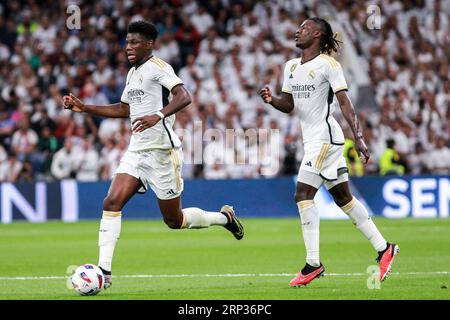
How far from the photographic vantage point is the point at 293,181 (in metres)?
24.3

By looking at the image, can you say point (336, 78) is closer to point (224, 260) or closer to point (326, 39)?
point (326, 39)

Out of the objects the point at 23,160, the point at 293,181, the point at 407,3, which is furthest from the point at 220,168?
the point at 407,3

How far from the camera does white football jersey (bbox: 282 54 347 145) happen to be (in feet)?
36.8

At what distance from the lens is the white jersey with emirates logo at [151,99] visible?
11172 millimetres

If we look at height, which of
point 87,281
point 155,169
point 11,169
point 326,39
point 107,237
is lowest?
point 87,281

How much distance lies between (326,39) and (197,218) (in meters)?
2.48

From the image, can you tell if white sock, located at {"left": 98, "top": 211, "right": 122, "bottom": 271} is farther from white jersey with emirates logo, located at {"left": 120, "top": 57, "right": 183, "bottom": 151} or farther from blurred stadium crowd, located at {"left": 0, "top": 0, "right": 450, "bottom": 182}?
blurred stadium crowd, located at {"left": 0, "top": 0, "right": 450, "bottom": 182}

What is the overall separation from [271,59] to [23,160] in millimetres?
6556

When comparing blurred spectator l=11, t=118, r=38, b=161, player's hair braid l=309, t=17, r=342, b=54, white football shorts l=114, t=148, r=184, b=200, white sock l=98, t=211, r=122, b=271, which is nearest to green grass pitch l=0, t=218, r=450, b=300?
white sock l=98, t=211, r=122, b=271

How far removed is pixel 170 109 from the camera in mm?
10742

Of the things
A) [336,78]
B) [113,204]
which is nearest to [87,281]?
[113,204]

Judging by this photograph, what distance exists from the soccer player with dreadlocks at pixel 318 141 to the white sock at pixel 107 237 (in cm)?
189
